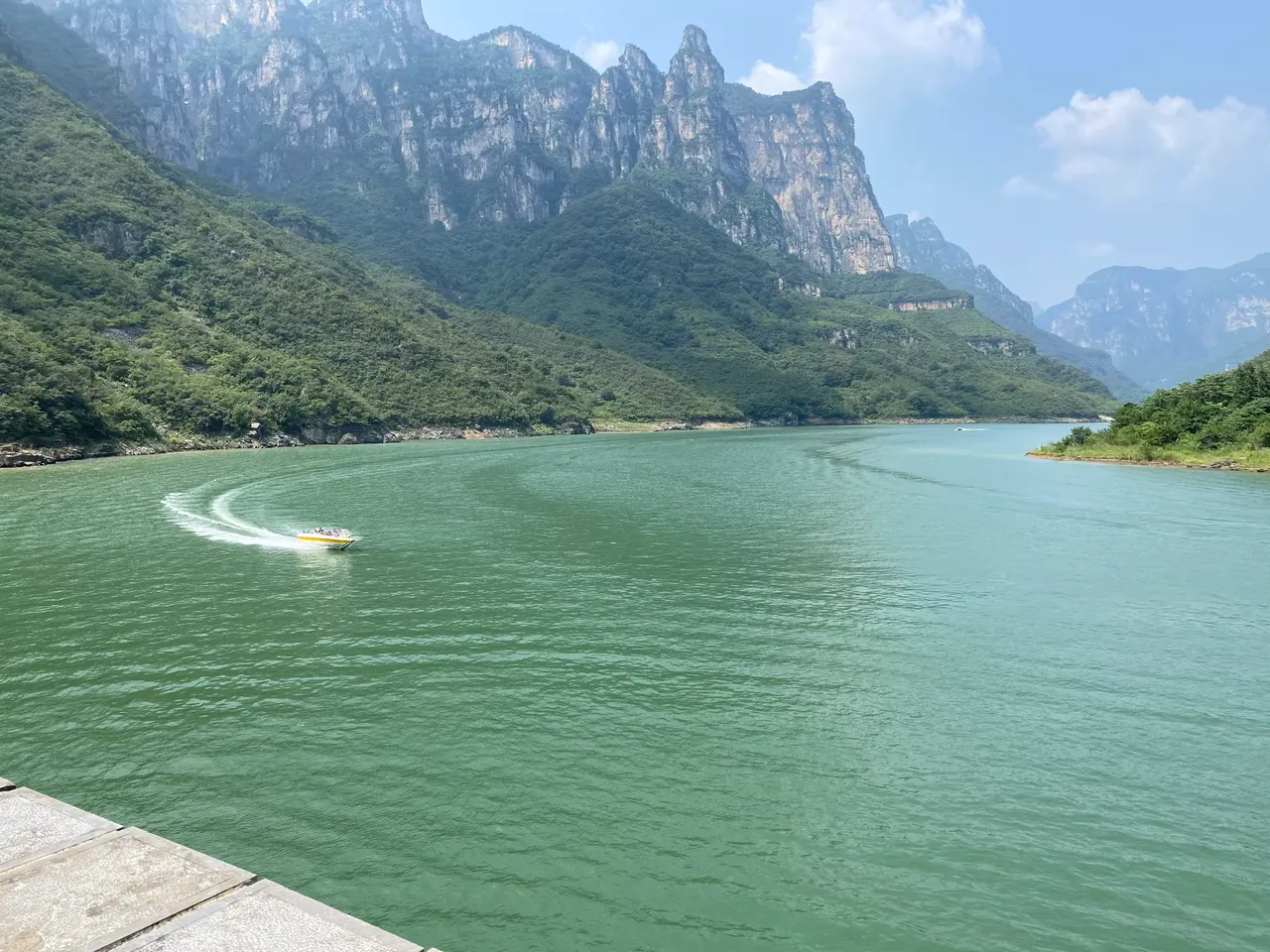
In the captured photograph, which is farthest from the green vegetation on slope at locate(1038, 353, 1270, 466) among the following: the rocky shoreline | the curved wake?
the curved wake

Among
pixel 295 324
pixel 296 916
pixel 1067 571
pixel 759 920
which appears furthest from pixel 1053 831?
pixel 295 324

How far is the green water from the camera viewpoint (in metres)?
11.6

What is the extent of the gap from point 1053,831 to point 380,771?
13.0 m

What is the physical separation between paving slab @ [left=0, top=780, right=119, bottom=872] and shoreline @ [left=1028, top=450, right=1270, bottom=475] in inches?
3869

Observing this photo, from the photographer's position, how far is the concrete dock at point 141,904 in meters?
8.24

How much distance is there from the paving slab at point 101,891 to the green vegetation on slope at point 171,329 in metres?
92.4

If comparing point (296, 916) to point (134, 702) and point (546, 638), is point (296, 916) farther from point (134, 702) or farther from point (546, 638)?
point (546, 638)

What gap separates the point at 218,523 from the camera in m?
45.8

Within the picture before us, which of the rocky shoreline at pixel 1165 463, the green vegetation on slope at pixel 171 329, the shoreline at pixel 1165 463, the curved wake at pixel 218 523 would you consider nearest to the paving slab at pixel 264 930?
the curved wake at pixel 218 523

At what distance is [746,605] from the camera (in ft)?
93.5

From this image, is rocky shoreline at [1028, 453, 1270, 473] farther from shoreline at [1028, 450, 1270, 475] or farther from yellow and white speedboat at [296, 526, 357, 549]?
yellow and white speedboat at [296, 526, 357, 549]

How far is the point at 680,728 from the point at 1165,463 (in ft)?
311

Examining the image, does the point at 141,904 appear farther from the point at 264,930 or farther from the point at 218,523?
the point at 218,523

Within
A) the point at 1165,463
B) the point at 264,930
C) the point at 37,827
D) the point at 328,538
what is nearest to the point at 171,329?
the point at 328,538
